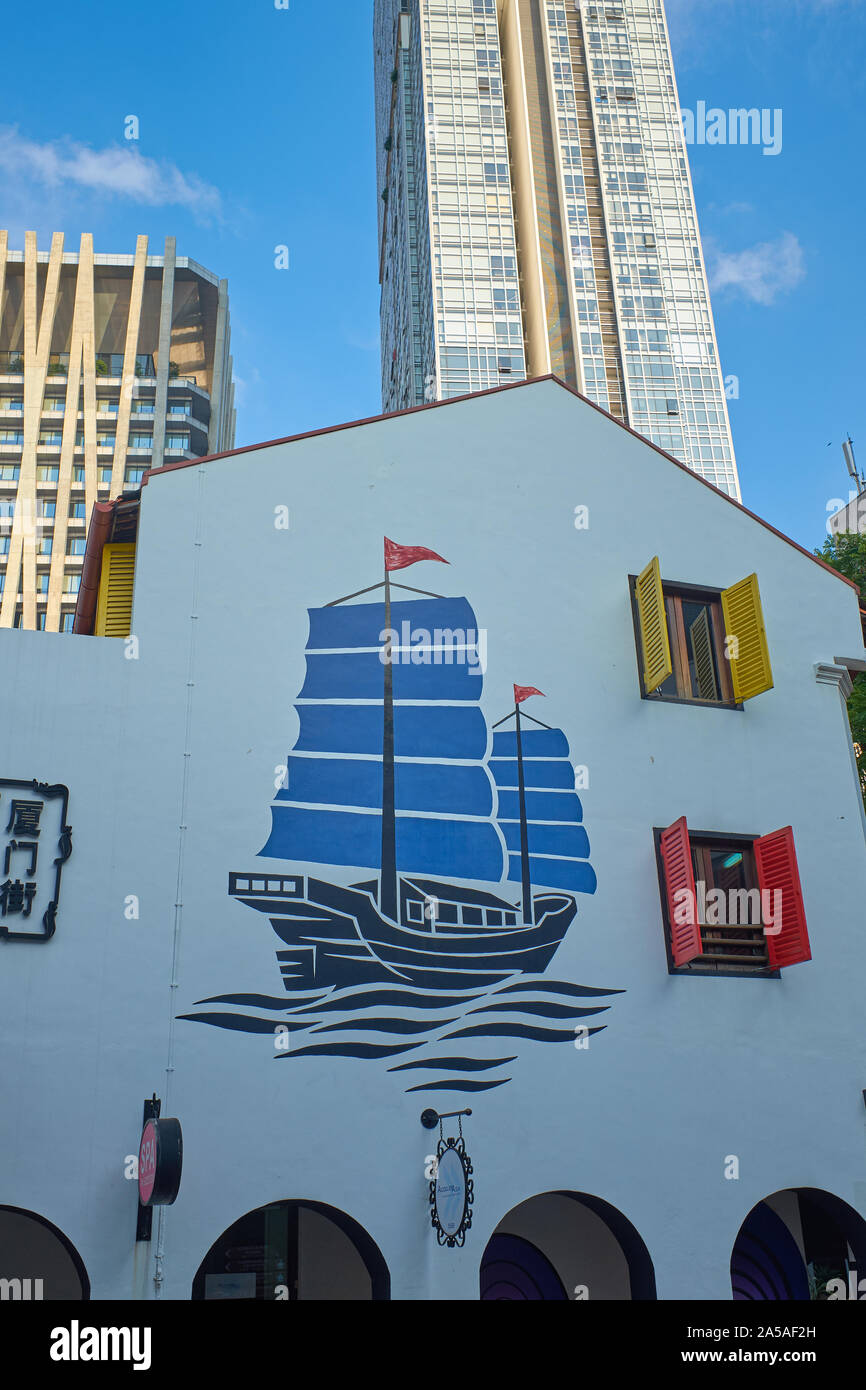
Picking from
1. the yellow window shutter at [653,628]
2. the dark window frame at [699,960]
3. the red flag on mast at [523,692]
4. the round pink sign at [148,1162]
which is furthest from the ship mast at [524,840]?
the round pink sign at [148,1162]

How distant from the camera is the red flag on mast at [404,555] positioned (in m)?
15.3

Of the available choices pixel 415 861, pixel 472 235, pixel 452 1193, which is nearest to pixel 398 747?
pixel 415 861

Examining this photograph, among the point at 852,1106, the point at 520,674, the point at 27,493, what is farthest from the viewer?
the point at 27,493

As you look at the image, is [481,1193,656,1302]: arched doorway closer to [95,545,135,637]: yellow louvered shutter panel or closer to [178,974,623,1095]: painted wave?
[178,974,623,1095]: painted wave

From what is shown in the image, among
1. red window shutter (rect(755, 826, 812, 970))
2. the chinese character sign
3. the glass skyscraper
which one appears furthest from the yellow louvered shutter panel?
the glass skyscraper

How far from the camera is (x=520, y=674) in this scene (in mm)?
15258

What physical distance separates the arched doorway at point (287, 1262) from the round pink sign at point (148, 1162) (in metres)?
3.25

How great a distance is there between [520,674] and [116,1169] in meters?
7.38

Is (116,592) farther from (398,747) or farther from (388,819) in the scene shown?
(388,819)

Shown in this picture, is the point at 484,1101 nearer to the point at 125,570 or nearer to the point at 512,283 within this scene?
the point at 125,570

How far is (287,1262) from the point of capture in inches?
556

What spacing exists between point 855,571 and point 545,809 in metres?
16.4
